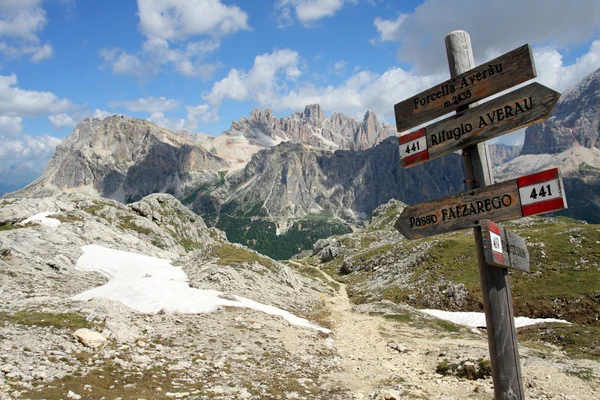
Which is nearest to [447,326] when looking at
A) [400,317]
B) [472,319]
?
[400,317]

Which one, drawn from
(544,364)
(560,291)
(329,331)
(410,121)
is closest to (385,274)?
(560,291)

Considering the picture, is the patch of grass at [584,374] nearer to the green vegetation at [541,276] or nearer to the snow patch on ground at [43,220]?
the green vegetation at [541,276]

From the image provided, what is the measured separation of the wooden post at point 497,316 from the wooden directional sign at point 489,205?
0.45 metres

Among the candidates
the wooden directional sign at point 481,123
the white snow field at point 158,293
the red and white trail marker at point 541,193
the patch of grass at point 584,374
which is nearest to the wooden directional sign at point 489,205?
the red and white trail marker at point 541,193

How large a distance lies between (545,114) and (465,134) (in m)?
1.59

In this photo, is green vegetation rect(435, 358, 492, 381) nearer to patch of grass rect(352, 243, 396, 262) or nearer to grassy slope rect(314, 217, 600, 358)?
grassy slope rect(314, 217, 600, 358)

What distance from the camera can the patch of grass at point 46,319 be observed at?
67.1 feet

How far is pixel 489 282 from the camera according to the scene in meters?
8.08

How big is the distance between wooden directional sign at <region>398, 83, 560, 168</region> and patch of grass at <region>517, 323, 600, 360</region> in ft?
99.0

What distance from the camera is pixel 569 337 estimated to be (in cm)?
3381

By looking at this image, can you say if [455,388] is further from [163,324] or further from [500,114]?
[163,324]

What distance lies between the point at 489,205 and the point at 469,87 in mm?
2929

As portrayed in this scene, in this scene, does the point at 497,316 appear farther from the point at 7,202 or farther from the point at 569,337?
the point at 7,202

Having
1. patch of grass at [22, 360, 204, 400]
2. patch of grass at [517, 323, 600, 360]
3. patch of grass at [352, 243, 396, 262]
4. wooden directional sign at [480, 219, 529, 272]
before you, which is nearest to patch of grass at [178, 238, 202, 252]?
patch of grass at [352, 243, 396, 262]
